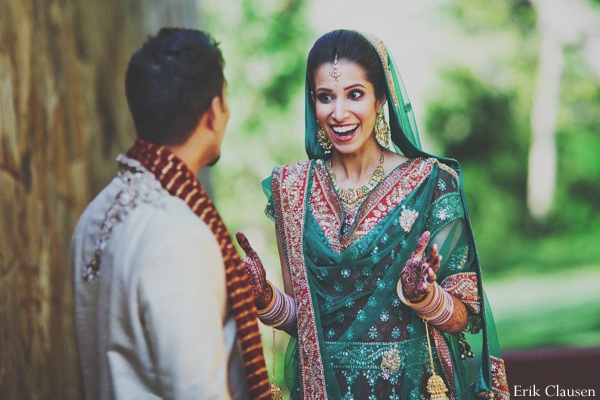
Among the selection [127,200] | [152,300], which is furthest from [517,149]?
[152,300]

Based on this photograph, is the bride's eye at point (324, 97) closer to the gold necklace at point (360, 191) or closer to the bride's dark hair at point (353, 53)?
the bride's dark hair at point (353, 53)

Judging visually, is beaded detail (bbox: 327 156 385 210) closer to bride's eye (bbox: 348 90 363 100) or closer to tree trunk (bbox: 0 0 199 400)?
bride's eye (bbox: 348 90 363 100)

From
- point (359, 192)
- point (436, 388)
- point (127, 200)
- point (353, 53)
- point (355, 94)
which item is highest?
point (353, 53)

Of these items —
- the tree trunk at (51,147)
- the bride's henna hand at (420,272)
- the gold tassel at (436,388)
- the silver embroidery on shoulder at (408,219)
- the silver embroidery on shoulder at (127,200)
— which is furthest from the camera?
the tree trunk at (51,147)

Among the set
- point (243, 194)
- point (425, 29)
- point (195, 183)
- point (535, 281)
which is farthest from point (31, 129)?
point (535, 281)

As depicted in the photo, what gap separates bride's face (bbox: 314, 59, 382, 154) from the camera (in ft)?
7.97

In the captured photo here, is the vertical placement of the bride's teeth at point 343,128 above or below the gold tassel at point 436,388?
above

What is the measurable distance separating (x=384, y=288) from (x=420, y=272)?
0.23 m

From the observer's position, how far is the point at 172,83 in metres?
1.69

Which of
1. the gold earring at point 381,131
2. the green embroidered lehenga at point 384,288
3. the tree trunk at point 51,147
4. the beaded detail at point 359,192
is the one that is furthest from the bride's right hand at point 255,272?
the tree trunk at point 51,147

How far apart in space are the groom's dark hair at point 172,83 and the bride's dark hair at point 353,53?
31.8 inches

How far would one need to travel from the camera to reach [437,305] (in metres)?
2.22

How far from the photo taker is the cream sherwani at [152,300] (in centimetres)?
156

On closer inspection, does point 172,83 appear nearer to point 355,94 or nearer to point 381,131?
point 355,94
